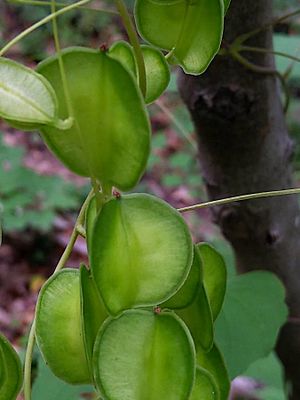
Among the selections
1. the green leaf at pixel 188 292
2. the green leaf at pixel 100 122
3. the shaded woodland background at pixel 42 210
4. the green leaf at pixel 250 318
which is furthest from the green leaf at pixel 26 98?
the shaded woodland background at pixel 42 210

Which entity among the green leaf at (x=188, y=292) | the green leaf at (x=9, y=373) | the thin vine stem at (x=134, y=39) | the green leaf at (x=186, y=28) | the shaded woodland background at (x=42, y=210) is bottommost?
the green leaf at (x=9, y=373)

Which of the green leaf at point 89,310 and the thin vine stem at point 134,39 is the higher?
the thin vine stem at point 134,39

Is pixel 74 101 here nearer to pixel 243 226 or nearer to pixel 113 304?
pixel 113 304

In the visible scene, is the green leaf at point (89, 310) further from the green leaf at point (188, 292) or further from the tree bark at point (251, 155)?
the tree bark at point (251, 155)

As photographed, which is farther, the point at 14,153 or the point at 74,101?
the point at 14,153

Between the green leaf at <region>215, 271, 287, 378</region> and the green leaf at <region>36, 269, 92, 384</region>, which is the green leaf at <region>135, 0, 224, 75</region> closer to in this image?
the green leaf at <region>36, 269, 92, 384</region>

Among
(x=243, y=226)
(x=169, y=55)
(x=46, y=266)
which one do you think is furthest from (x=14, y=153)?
(x=169, y=55)
